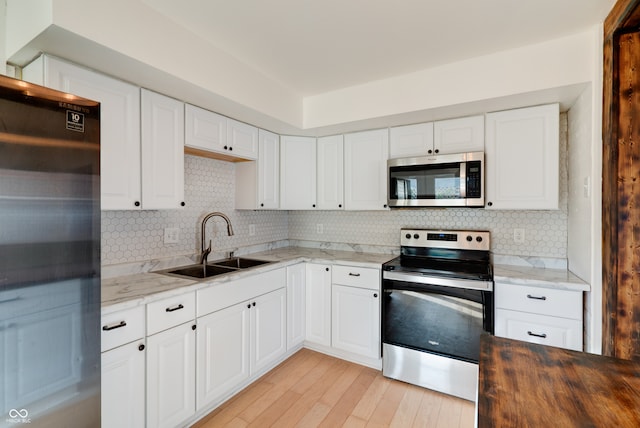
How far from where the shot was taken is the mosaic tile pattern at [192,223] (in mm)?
2037

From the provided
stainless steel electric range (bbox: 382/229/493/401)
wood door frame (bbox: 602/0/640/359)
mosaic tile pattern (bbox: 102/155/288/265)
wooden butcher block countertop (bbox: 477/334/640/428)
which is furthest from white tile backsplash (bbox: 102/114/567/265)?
wooden butcher block countertop (bbox: 477/334/640/428)

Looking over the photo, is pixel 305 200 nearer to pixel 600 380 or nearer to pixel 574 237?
pixel 574 237

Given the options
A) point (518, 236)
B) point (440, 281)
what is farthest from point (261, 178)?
point (518, 236)

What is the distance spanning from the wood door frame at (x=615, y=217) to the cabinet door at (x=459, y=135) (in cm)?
79

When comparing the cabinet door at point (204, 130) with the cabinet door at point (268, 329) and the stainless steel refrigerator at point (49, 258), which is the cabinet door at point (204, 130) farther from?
the cabinet door at point (268, 329)

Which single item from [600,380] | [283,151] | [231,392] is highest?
[283,151]

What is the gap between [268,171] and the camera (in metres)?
2.94

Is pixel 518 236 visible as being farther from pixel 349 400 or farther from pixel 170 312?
pixel 170 312

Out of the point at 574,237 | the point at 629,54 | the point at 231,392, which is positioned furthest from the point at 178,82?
the point at 574,237

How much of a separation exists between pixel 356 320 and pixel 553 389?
6.23 ft

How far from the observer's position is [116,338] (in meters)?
1.48

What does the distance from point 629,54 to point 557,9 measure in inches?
17.4

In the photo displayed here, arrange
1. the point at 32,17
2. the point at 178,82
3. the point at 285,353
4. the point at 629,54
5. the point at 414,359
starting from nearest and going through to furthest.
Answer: the point at 32,17, the point at 629,54, the point at 178,82, the point at 414,359, the point at 285,353

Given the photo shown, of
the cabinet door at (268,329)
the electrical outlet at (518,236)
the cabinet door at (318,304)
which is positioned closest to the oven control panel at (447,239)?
the electrical outlet at (518,236)
